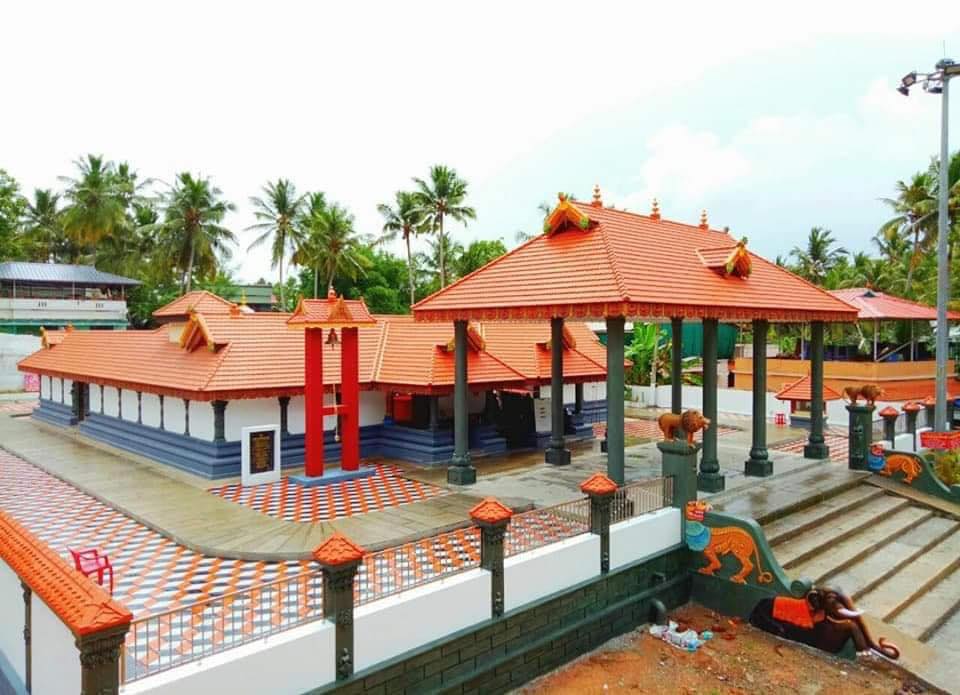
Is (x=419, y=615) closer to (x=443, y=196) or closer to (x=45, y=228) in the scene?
(x=443, y=196)

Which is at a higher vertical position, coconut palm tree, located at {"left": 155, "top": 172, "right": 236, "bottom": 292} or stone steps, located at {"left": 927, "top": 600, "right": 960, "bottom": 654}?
coconut palm tree, located at {"left": 155, "top": 172, "right": 236, "bottom": 292}

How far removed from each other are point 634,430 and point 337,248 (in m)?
25.0

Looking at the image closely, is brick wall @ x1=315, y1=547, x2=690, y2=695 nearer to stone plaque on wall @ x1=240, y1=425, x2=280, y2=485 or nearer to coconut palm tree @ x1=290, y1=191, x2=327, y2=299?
stone plaque on wall @ x1=240, y1=425, x2=280, y2=485

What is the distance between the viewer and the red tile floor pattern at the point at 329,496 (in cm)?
1217

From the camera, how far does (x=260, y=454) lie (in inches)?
566

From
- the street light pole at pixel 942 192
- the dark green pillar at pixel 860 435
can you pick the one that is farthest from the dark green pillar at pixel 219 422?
the street light pole at pixel 942 192

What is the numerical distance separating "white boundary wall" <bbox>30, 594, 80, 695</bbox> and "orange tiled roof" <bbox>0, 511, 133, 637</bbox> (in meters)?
0.29

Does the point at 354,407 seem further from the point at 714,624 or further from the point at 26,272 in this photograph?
the point at 26,272

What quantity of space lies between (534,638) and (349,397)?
767cm

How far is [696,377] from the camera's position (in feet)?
99.9

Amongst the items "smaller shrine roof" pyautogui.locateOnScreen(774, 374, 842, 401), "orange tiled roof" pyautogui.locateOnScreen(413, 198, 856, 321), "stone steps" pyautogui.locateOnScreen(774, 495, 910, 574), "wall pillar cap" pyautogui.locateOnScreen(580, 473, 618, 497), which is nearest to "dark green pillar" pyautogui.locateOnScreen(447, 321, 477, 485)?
"orange tiled roof" pyautogui.locateOnScreen(413, 198, 856, 321)

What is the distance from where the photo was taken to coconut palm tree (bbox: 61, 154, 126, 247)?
43.3m

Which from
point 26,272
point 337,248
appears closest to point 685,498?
point 337,248

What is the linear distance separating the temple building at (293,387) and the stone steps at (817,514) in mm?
7150
